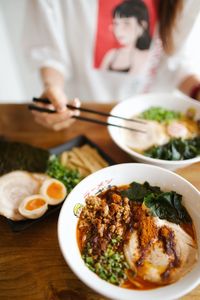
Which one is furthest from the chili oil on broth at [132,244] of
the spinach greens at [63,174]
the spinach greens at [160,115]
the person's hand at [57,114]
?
the spinach greens at [160,115]

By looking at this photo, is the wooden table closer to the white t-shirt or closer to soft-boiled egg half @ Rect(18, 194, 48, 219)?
soft-boiled egg half @ Rect(18, 194, 48, 219)

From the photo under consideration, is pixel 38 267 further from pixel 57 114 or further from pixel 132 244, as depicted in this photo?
pixel 57 114

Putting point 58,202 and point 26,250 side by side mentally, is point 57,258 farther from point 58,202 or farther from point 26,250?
point 58,202

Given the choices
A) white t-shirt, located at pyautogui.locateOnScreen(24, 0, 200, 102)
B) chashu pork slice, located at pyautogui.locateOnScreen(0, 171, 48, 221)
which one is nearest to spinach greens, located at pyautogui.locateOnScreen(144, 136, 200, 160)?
chashu pork slice, located at pyautogui.locateOnScreen(0, 171, 48, 221)

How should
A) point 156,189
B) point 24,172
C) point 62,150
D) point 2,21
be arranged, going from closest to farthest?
1. point 156,189
2. point 24,172
3. point 62,150
4. point 2,21

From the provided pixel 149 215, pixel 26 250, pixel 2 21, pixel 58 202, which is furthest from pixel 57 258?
pixel 2 21
